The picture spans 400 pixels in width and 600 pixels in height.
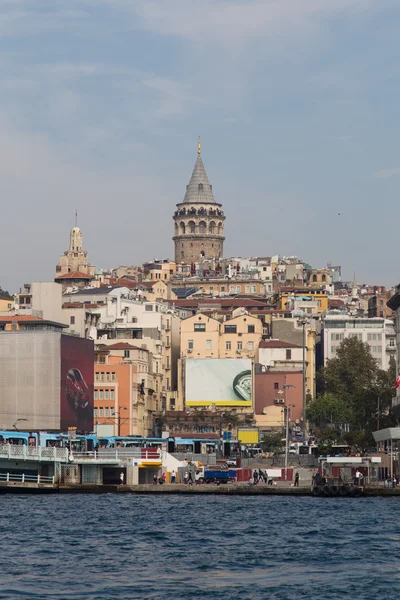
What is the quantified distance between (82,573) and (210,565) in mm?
4575

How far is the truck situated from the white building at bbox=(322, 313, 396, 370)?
8806 centimetres

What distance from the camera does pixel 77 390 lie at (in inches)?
5133

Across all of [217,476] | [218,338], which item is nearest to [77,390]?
[218,338]

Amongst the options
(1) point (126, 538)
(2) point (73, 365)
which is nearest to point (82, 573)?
(1) point (126, 538)

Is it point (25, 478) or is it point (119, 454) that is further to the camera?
point (119, 454)

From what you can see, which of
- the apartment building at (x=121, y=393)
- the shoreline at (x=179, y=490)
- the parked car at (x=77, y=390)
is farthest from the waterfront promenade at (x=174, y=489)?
the apartment building at (x=121, y=393)

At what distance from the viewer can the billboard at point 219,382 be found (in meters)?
149

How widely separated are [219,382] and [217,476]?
5713cm

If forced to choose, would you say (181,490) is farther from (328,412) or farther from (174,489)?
(328,412)

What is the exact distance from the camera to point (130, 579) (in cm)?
4459

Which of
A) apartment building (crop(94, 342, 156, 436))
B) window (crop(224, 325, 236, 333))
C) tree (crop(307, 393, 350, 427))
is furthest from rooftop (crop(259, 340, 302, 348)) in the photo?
apartment building (crop(94, 342, 156, 436))

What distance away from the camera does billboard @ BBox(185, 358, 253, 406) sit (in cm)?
14925

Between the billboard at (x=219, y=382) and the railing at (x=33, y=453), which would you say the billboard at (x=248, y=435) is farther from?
the railing at (x=33, y=453)

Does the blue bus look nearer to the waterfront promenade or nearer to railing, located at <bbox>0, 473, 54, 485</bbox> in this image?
railing, located at <bbox>0, 473, 54, 485</bbox>
